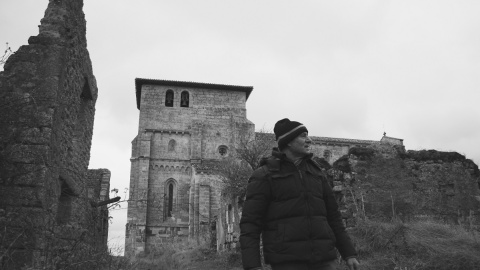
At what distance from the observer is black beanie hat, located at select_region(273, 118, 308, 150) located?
10.7ft

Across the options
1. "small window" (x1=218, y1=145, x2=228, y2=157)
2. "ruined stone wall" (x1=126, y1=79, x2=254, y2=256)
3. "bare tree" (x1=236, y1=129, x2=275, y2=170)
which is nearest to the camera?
"bare tree" (x1=236, y1=129, x2=275, y2=170)

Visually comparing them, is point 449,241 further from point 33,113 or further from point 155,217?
point 155,217

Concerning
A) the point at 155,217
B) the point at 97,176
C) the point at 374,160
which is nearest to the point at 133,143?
the point at 155,217

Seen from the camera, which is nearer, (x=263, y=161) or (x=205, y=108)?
(x=263, y=161)

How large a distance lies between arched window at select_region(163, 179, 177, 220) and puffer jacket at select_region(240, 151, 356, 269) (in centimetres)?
2748

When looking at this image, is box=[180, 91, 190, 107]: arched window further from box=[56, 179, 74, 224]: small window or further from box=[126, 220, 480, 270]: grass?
box=[56, 179, 74, 224]: small window

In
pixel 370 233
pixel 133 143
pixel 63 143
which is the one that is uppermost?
pixel 133 143

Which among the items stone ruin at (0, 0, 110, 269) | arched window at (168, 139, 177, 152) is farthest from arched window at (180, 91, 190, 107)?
stone ruin at (0, 0, 110, 269)

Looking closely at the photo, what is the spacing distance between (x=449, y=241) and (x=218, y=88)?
27.8m

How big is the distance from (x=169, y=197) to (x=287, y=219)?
28.3 meters

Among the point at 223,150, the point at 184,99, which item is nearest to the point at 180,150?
the point at 223,150

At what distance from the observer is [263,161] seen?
10.7ft

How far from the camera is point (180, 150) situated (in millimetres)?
31672

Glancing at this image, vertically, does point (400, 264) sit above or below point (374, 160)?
below
